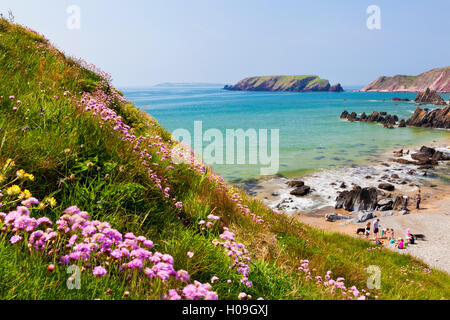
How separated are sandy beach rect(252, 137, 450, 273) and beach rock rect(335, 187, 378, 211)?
2.93 ft

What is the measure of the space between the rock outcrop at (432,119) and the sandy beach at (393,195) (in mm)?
46592

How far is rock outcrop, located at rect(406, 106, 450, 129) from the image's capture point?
80812mm

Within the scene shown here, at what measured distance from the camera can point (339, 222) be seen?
84.7 feet

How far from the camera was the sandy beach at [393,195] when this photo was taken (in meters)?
20.8

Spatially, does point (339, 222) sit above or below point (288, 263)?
below

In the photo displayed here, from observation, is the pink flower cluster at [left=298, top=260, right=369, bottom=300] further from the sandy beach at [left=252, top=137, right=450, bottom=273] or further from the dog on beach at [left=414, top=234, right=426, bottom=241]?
the dog on beach at [left=414, top=234, right=426, bottom=241]

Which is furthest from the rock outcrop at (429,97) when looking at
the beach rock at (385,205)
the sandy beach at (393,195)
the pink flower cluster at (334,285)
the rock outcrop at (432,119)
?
the pink flower cluster at (334,285)

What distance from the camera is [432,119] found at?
83.8 metres

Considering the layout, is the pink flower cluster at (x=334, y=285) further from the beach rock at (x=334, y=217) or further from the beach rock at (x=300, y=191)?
the beach rock at (x=300, y=191)

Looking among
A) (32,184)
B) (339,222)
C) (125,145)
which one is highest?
(125,145)
